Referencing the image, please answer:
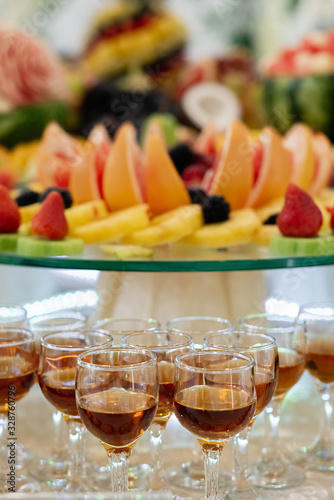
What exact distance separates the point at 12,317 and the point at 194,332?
0.33 metres

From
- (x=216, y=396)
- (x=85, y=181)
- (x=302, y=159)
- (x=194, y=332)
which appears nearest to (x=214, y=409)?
(x=216, y=396)

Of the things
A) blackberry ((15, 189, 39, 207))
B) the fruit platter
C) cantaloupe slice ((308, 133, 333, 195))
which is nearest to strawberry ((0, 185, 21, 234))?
the fruit platter

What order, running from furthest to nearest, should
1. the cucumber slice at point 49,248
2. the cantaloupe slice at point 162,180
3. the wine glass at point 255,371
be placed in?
1. the cantaloupe slice at point 162,180
2. the cucumber slice at point 49,248
3. the wine glass at point 255,371

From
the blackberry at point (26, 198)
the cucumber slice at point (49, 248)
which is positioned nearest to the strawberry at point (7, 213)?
the cucumber slice at point (49, 248)

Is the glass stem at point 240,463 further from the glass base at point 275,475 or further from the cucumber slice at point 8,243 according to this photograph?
the cucumber slice at point 8,243

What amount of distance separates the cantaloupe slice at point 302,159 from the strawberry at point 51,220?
0.67 m

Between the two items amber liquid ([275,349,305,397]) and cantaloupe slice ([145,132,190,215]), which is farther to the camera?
cantaloupe slice ([145,132,190,215])

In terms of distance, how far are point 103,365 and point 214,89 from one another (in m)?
2.39

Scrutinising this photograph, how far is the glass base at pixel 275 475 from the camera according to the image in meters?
1.22

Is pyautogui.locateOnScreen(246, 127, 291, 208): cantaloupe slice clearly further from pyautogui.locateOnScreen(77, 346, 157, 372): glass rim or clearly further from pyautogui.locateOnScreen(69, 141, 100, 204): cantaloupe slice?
pyautogui.locateOnScreen(77, 346, 157, 372): glass rim

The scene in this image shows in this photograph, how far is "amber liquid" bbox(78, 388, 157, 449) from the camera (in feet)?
3.07

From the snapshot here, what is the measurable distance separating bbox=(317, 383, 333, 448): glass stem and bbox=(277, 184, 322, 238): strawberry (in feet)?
0.94

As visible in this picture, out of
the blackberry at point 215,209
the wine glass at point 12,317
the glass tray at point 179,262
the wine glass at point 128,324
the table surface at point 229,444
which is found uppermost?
the blackberry at point 215,209

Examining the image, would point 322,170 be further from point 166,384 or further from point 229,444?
point 166,384
